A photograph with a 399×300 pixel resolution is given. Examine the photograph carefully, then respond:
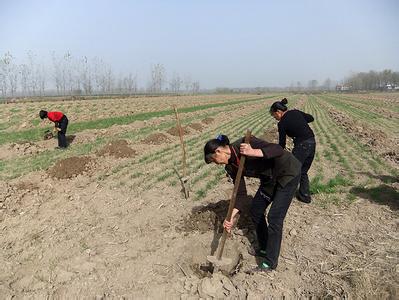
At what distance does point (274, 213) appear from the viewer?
13.3 feet

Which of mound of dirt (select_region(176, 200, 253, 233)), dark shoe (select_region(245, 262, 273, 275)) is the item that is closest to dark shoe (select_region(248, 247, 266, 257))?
dark shoe (select_region(245, 262, 273, 275))

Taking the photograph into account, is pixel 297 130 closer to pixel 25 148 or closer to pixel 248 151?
pixel 248 151

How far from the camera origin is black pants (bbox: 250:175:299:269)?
402 centimetres

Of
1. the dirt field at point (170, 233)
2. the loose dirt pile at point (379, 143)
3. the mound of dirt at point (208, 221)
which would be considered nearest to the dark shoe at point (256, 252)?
the dirt field at point (170, 233)

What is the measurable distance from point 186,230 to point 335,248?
2310 millimetres

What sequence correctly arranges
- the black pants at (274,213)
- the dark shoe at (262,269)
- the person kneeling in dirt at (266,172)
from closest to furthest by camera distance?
the person kneeling in dirt at (266,172) → the black pants at (274,213) → the dark shoe at (262,269)

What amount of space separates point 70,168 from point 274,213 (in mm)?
6527

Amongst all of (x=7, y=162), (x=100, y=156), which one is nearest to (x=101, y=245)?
(x=100, y=156)

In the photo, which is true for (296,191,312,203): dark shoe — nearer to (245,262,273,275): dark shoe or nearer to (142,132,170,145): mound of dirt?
(245,262,273,275): dark shoe

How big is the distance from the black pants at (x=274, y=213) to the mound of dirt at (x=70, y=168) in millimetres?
5866

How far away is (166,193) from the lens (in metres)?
7.47

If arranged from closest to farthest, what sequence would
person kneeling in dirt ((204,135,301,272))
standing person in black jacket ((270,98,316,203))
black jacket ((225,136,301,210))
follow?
person kneeling in dirt ((204,135,301,272)), black jacket ((225,136,301,210)), standing person in black jacket ((270,98,316,203))

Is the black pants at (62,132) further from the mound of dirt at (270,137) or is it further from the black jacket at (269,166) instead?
the black jacket at (269,166)

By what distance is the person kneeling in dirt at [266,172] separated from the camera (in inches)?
141
